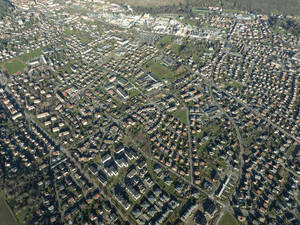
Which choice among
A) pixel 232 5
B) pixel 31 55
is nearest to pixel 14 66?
pixel 31 55

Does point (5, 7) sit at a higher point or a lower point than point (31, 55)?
higher

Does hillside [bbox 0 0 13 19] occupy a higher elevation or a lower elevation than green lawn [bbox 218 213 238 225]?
higher

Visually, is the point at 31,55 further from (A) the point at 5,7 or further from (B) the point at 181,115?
(B) the point at 181,115

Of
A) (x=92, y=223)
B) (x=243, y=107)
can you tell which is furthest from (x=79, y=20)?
(x=92, y=223)

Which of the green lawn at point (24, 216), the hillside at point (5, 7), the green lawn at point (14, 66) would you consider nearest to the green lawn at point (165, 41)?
the green lawn at point (14, 66)

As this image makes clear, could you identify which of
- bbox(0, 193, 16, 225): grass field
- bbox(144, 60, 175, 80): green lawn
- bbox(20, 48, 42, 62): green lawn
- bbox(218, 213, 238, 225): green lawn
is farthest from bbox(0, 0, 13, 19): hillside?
bbox(218, 213, 238, 225): green lawn

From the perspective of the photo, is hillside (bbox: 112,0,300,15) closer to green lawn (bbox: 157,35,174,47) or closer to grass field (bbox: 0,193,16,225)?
green lawn (bbox: 157,35,174,47)

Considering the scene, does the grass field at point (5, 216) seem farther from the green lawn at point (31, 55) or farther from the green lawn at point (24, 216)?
the green lawn at point (31, 55)
